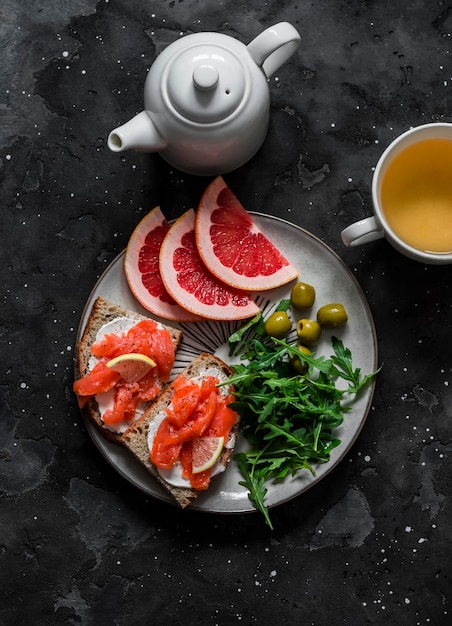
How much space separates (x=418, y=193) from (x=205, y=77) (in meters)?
0.63

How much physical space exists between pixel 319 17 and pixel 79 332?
1.10 metres

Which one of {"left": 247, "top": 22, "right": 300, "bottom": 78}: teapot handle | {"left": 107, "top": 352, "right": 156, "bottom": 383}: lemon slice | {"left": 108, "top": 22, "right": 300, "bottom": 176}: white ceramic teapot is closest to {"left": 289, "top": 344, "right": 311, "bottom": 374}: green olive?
{"left": 107, "top": 352, "right": 156, "bottom": 383}: lemon slice

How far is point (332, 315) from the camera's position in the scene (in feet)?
6.15

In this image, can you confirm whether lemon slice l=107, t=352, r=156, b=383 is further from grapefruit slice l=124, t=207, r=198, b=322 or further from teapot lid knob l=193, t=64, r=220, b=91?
teapot lid knob l=193, t=64, r=220, b=91

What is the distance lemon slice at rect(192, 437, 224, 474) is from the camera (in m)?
1.82

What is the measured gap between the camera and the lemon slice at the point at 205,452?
5.97 feet

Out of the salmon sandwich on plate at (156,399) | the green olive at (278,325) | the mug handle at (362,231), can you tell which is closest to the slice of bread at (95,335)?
the salmon sandwich on plate at (156,399)

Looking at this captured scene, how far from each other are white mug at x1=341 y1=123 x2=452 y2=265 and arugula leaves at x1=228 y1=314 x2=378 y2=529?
33 centimetres

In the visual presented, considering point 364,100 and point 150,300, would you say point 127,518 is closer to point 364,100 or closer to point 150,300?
point 150,300

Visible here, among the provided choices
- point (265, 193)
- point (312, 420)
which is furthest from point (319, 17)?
point (312, 420)

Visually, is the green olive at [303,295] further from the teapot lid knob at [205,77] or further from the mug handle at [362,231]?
the teapot lid knob at [205,77]

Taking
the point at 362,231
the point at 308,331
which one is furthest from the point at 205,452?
the point at 362,231

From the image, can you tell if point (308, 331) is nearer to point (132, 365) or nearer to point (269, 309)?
point (269, 309)

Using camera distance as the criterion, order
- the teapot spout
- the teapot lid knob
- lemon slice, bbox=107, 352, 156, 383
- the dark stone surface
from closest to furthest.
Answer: the teapot lid knob → the teapot spout → lemon slice, bbox=107, 352, 156, 383 → the dark stone surface
